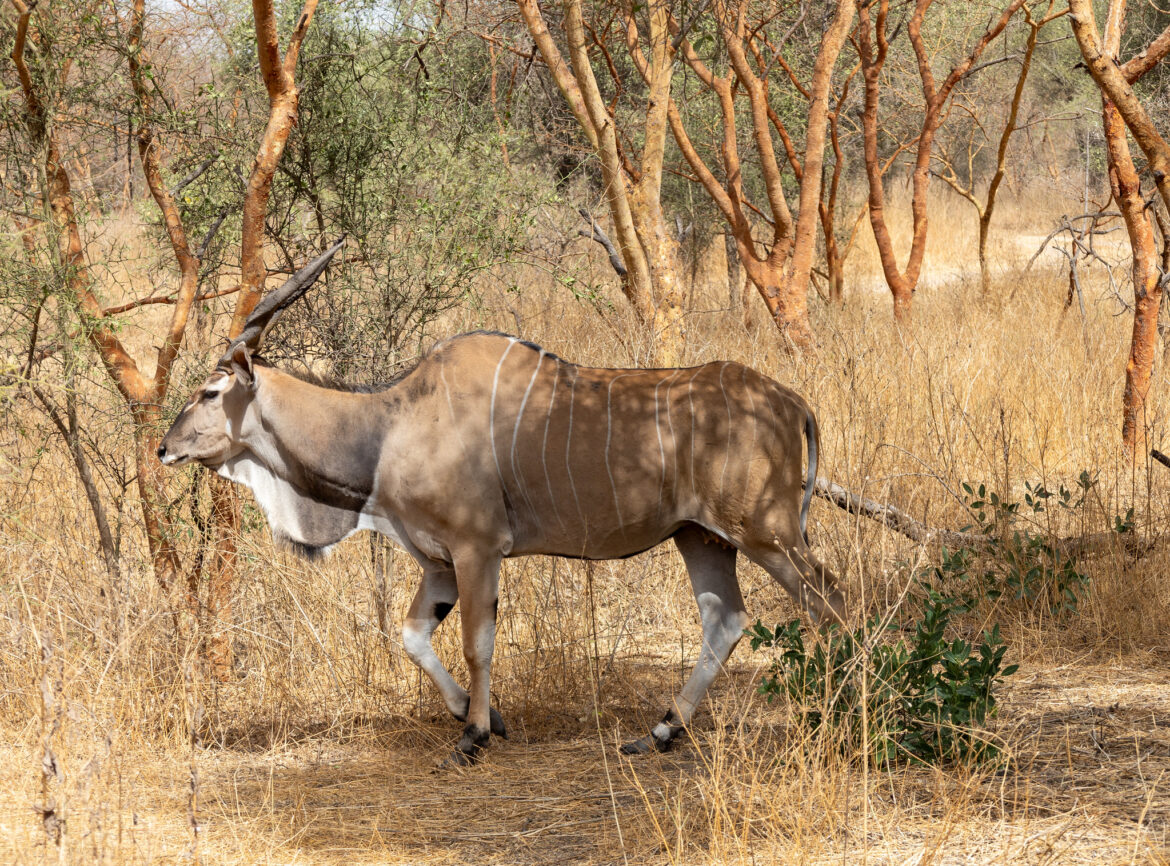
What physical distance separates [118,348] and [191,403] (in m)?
0.64

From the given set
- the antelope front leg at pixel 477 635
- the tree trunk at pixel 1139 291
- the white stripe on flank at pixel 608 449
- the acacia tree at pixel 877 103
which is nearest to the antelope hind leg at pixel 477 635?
the antelope front leg at pixel 477 635

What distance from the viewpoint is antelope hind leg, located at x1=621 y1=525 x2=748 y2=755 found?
3.75 m

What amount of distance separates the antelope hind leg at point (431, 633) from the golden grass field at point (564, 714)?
5.5 inches

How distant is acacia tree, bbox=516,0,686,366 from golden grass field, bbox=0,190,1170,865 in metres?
0.25

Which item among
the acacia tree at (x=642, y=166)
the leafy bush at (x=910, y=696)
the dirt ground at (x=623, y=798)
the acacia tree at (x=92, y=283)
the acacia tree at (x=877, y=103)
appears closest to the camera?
the dirt ground at (x=623, y=798)

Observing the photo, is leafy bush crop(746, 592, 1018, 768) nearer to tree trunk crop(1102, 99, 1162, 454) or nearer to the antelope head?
the antelope head

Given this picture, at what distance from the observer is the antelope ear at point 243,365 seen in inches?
147

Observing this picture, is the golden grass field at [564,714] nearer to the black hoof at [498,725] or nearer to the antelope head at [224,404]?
the black hoof at [498,725]

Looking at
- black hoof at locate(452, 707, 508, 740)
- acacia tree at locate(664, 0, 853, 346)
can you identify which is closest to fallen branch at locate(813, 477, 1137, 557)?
black hoof at locate(452, 707, 508, 740)

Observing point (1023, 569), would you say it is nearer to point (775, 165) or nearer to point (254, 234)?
point (254, 234)

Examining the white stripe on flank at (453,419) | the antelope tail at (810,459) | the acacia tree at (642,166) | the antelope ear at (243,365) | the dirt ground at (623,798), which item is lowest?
the dirt ground at (623,798)

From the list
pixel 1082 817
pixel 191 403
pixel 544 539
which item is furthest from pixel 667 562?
pixel 1082 817

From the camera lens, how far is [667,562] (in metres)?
5.29

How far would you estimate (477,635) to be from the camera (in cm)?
372
